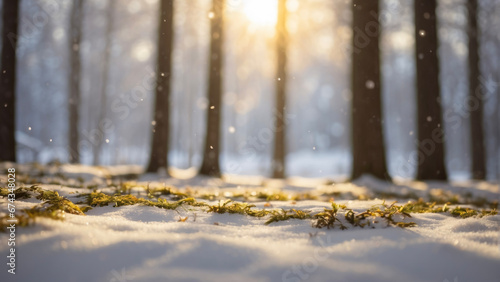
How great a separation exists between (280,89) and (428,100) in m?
5.68

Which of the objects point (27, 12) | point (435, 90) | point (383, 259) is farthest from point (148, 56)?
point (383, 259)

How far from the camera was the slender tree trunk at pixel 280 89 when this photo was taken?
1258 cm

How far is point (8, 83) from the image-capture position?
26.2 ft

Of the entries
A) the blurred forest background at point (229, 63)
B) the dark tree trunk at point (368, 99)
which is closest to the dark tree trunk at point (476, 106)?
the blurred forest background at point (229, 63)

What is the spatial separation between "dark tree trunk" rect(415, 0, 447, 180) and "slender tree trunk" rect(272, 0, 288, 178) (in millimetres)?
4977

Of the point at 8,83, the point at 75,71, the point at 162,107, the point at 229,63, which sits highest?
the point at 229,63

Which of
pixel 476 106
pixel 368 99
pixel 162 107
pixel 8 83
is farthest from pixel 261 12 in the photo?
pixel 8 83

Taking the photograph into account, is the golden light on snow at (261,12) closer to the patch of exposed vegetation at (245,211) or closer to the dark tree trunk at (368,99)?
the dark tree trunk at (368,99)

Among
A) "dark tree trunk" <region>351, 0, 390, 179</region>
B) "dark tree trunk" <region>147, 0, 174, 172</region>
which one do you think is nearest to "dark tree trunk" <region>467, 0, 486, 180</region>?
"dark tree trunk" <region>351, 0, 390, 179</region>

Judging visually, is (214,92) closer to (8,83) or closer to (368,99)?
(368,99)

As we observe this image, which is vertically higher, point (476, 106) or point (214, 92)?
point (214, 92)

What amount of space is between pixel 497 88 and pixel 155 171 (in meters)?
22.8

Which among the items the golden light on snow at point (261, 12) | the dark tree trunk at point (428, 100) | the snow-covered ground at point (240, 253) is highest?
the golden light on snow at point (261, 12)

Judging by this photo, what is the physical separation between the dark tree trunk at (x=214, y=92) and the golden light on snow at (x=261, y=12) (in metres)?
2.48
